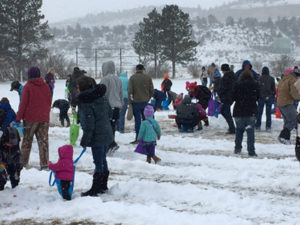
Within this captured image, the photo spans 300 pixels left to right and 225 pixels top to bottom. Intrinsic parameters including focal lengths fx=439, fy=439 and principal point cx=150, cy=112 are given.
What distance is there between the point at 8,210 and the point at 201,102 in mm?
8094

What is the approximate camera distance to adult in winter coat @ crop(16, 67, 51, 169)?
23.2ft

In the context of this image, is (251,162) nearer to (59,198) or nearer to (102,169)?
(102,169)

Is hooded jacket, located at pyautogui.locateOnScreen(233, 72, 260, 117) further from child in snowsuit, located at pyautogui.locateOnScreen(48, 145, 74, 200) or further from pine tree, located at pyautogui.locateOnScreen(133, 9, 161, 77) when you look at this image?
pine tree, located at pyautogui.locateOnScreen(133, 9, 161, 77)

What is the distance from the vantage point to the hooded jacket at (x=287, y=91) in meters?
9.88

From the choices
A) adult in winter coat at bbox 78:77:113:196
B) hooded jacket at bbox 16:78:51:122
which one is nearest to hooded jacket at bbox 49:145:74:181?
adult in winter coat at bbox 78:77:113:196

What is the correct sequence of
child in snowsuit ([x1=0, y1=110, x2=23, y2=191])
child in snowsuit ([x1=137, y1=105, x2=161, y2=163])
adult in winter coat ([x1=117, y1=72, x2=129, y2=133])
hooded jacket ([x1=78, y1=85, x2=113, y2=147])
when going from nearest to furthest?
hooded jacket ([x1=78, y1=85, x2=113, y2=147]), child in snowsuit ([x1=0, y1=110, x2=23, y2=191]), child in snowsuit ([x1=137, y1=105, x2=161, y2=163]), adult in winter coat ([x1=117, y1=72, x2=129, y2=133])

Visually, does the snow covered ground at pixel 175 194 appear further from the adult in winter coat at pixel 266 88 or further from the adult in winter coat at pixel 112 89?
the adult in winter coat at pixel 266 88

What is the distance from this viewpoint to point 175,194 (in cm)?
580

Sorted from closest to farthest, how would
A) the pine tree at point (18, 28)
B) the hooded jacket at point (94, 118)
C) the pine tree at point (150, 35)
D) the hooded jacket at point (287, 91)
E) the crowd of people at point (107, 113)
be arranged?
the hooded jacket at point (94, 118) → the crowd of people at point (107, 113) → the hooded jacket at point (287, 91) → the pine tree at point (18, 28) → the pine tree at point (150, 35)

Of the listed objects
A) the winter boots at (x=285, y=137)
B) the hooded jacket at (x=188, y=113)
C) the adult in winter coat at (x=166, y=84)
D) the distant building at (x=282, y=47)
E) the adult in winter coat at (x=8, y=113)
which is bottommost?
the winter boots at (x=285, y=137)

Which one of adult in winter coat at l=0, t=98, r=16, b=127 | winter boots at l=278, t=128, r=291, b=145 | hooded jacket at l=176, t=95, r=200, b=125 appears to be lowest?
winter boots at l=278, t=128, r=291, b=145

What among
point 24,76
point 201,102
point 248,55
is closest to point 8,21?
point 24,76

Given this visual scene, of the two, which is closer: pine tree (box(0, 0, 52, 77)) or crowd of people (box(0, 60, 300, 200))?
crowd of people (box(0, 60, 300, 200))

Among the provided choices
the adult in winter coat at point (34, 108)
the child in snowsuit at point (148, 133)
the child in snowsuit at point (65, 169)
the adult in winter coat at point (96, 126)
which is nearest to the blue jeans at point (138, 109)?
the child in snowsuit at point (148, 133)
